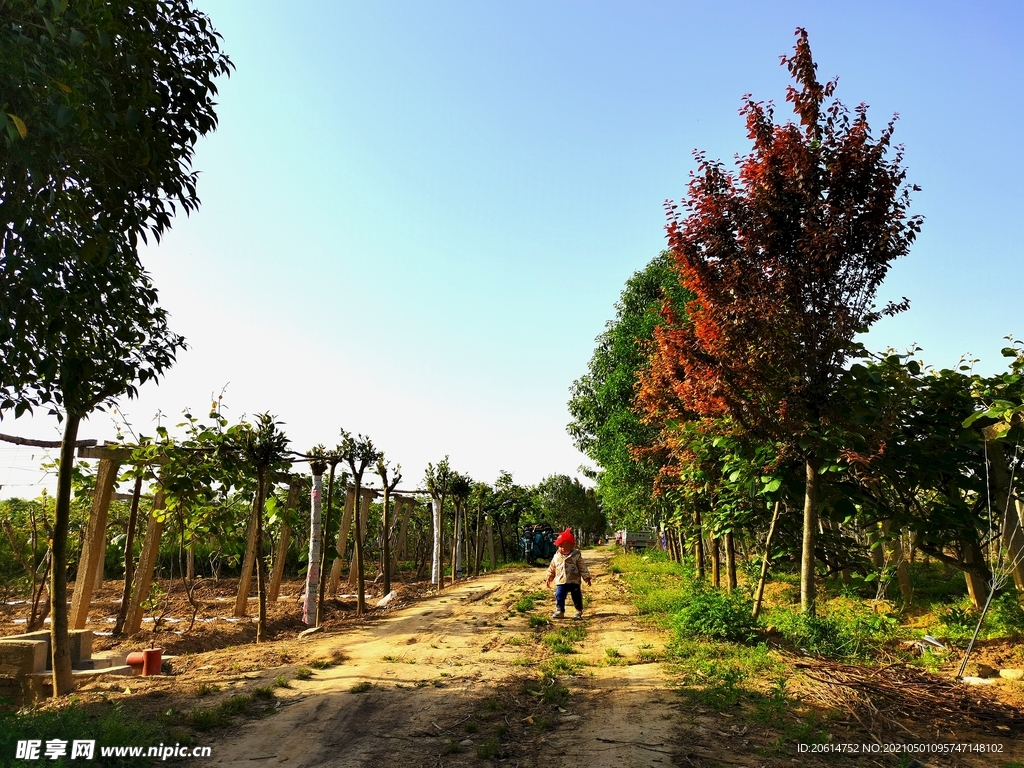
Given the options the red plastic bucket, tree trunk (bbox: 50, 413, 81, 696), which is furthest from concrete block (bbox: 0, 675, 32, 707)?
the red plastic bucket

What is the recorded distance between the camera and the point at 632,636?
31.6 feet

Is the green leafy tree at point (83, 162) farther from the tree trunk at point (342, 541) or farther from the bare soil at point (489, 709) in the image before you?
the tree trunk at point (342, 541)

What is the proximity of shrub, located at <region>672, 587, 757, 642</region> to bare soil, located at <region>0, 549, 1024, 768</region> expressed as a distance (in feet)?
1.51

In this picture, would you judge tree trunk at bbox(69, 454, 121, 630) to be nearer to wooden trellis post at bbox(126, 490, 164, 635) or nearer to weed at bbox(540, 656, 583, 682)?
wooden trellis post at bbox(126, 490, 164, 635)

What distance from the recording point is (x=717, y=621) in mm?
8438

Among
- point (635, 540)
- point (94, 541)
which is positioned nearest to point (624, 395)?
point (94, 541)

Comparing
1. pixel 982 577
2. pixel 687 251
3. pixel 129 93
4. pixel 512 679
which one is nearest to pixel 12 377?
pixel 129 93

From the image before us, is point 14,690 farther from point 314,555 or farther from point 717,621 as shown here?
point 717,621

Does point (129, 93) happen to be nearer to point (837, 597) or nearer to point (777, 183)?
point (777, 183)

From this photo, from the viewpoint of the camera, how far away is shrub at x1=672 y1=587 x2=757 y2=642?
8.27m

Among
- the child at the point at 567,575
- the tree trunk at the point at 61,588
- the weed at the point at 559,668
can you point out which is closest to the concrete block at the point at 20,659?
the tree trunk at the point at 61,588

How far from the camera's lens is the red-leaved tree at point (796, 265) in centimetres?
757

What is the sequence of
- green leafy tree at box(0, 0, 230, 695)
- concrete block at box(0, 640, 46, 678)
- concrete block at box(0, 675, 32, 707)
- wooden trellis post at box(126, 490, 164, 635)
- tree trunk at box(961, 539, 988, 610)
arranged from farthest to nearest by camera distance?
1. wooden trellis post at box(126, 490, 164, 635)
2. tree trunk at box(961, 539, 988, 610)
3. concrete block at box(0, 640, 46, 678)
4. concrete block at box(0, 675, 32, 707)
5. green leafy tree at box(0, 0, 230, 695)

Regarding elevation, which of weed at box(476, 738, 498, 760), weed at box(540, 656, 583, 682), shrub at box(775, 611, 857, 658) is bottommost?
weed at box(476, 738, 498, 760)
